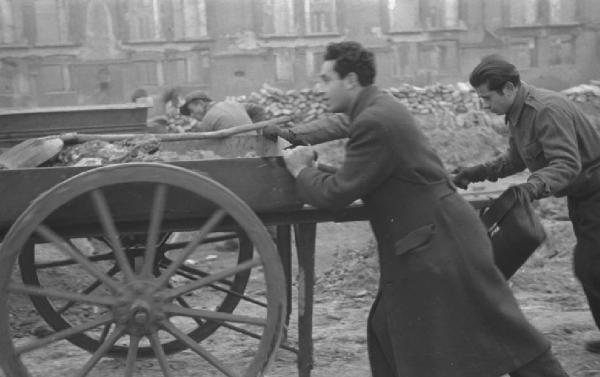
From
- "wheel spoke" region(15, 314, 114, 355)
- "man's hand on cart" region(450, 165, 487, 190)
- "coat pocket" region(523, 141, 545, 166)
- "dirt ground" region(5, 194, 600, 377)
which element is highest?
"coat pocket" region(523, 141, 545, 166)

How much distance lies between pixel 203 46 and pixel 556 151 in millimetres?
18337

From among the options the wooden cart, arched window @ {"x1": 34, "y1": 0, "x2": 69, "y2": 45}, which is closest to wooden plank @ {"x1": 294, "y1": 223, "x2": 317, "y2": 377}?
the wooden cart

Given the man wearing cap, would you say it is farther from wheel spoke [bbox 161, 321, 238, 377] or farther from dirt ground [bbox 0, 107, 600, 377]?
wheel spoke [bbox 161, 321, 238, 377]

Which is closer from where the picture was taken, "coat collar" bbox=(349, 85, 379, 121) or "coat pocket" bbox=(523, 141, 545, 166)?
"coat collar" bbox=(349, 85, 379, 121)

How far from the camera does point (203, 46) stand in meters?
21.6

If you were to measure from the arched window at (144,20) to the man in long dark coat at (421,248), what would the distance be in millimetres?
18970

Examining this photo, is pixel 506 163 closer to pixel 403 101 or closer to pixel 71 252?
pixel 71 252

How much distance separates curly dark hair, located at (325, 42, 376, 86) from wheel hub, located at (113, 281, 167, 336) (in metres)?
1.17

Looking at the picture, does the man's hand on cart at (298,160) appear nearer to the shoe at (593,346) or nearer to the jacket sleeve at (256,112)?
the shoe at (593,346)

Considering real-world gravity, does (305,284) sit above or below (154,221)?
below

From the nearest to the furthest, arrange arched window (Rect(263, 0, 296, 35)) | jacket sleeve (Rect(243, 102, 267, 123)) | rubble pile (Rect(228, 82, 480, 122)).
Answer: jacket sleeve (Rect(243, 102, 267, 123)) → rubble pile (Rect(228, 82, 480, 122)) → arched window (Rect(263, 0, 296, 35))

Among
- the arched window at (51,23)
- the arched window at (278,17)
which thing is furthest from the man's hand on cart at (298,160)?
the arched window at (51,23)

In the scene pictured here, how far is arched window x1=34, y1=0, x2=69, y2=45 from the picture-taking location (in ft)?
71.1

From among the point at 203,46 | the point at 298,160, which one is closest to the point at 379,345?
the point at 298,160
